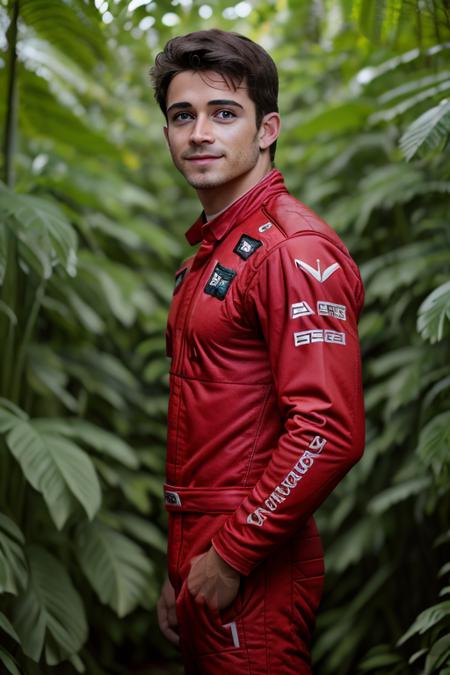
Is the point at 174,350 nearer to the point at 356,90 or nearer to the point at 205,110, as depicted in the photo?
the point at 205,110

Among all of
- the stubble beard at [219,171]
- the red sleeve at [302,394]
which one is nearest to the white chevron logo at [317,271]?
the red sleeve at [302,394]

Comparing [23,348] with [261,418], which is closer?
[261,418]

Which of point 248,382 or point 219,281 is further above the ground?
point 219,281

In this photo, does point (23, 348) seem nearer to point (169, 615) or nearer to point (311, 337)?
point (169, 615)

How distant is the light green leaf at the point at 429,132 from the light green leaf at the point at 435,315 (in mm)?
366

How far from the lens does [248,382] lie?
5.08 feet

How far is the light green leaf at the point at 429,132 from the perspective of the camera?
176 centimetres

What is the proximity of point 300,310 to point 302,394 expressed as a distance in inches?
6.8

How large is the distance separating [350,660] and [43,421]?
1.65 m

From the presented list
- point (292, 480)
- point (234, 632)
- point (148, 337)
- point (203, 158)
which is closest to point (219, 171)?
point (203, 158)

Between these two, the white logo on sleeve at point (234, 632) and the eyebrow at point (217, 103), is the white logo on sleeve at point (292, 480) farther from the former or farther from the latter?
the eyebrow at point (217, 103)

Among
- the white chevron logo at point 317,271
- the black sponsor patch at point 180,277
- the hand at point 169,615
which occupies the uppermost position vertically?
the white chevron logo at point 317,271

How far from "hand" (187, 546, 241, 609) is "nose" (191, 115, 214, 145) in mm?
896

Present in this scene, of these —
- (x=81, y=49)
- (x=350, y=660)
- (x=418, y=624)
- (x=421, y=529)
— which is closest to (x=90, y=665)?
(x=350, y=660)
